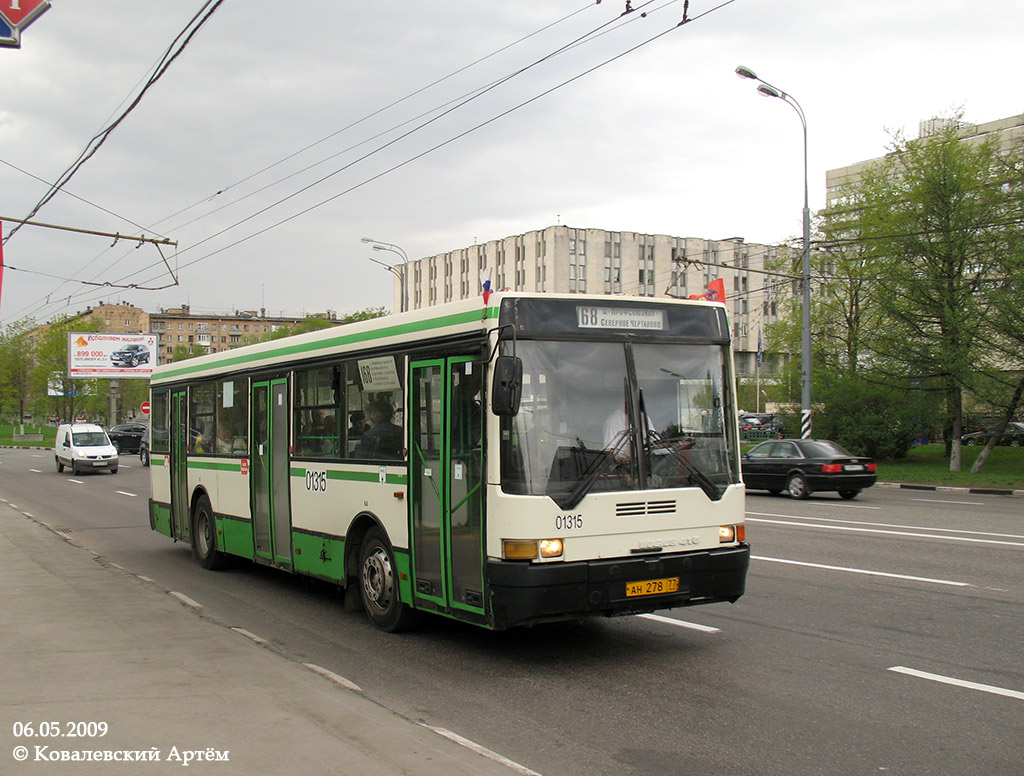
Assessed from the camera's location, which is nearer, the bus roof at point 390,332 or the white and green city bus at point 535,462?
the white and green city bus at point 535,462

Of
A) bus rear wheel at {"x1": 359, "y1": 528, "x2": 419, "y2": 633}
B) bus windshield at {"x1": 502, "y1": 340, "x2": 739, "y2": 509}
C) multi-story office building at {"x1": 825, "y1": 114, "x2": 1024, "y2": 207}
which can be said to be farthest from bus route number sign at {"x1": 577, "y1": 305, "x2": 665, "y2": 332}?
multi-story office building at {"x1": 825, "y1": 114, "x2": 1024, "y2": 207}

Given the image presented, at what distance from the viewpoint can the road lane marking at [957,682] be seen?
6.11 m

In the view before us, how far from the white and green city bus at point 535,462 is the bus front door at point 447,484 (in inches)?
0.6

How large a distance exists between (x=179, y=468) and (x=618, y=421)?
28.2ft

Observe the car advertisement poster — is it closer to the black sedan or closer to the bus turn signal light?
the black sedan

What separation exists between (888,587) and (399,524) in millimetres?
5475

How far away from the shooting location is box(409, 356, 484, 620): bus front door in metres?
7.06

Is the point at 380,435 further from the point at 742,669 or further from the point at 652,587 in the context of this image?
the point at 742,669

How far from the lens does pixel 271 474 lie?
10570mm

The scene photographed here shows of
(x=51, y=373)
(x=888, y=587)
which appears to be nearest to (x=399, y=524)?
(x=888, y=587)

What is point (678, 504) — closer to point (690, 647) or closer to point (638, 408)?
point (638, 408)

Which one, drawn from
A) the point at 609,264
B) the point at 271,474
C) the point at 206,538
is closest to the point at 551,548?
the point at 271,474

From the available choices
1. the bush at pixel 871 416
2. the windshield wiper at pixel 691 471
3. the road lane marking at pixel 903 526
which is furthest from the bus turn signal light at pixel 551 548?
the bush at pixel 871 416

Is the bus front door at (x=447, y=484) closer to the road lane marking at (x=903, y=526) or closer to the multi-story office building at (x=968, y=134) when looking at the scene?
the road lane marking at (x=903, y=526)
